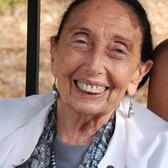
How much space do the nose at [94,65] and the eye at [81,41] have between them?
5 cm

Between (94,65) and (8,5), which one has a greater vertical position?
(94,65)

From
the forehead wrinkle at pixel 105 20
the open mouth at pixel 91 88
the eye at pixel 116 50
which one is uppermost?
the forehead wrinkle at pixel 105 20

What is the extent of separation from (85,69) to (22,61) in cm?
386

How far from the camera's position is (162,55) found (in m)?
1.98

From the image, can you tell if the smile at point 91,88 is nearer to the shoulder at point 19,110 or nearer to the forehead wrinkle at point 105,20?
the forehead wrinkle at point 105,20

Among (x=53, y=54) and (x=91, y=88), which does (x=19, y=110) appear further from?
(x=91, y=88)

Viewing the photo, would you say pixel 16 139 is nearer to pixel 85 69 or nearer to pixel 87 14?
pixel 85 69

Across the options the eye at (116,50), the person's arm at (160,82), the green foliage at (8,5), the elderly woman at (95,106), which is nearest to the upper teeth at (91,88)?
the elderly woman at (95,106)

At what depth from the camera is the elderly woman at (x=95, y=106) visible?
180 cm

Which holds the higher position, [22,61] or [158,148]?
[158,148]

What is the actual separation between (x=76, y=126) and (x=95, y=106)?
7.7 inches

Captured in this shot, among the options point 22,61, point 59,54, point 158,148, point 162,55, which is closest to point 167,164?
point 158,148

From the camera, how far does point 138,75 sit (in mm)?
1908

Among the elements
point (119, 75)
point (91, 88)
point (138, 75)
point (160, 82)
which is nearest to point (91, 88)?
point (91, 88)
